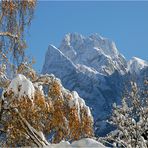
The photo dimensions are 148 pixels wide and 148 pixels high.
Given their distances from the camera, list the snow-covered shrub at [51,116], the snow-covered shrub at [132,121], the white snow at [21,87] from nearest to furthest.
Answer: the white snow at [21,87] < the snow-covered shrub at [51,116] < the snow-covered shrub at [132,121]

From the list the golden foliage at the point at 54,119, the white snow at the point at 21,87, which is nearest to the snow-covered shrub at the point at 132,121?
the golden foliage at the point at 54,119

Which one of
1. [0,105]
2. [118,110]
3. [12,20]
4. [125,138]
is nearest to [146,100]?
[118,110]

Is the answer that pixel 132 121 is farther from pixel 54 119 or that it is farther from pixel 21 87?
pixel 21 87

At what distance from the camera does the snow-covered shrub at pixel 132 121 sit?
22228mm

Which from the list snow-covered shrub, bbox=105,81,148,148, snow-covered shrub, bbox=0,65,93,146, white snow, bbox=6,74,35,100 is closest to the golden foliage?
snow-covered shrub, bbox=0,65,93,146

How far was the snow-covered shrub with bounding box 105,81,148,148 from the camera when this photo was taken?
2223 centimetres

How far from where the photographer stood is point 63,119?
8.30 m

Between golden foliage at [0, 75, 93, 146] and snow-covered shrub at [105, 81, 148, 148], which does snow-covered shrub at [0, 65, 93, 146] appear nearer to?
golden foliage at [0, 75, 93, 146]

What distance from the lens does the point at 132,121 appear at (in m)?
23.8

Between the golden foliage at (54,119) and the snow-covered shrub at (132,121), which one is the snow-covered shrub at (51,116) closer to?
the golden foliage at (54,119)

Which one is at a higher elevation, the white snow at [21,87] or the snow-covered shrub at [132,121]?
the snow-covered shrub at [132,121]

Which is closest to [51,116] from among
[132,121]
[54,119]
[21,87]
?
[54,119]

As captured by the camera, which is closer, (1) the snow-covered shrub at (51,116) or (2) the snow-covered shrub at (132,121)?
(1) the snow-covered shrub at (51,116)

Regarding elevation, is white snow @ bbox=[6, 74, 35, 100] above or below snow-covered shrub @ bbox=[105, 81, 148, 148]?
below
